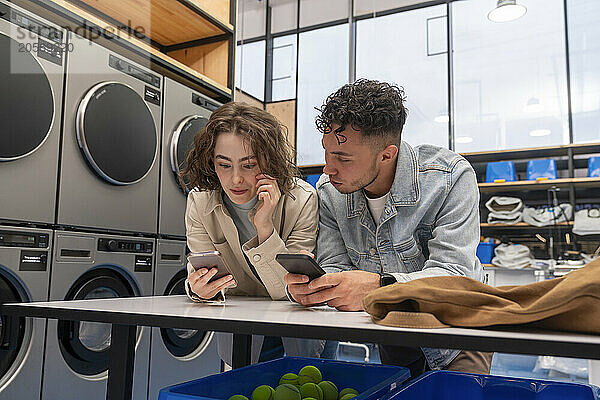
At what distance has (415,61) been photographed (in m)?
5.83

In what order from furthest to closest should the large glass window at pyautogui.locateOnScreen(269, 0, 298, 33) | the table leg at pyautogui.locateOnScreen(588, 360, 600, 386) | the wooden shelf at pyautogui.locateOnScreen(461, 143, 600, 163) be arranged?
the large glass window at pyautogui.locateOnScreen(269, 0, 298, 33) < the wooden shelf at pyautogui.locateOnScreen(461, 143, 600, 163) < the table leg at pyautogui.locateOnScreen(588, 360, 600, 386)

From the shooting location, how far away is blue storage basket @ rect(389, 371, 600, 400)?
0.93 m

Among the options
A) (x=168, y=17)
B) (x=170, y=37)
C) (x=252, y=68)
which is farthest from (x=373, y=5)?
(x=168, y=17)

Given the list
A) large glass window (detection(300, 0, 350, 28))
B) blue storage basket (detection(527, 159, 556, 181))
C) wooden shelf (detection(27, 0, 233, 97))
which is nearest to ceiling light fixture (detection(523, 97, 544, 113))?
blue storage basket (detection(527, 159, 556, 181))

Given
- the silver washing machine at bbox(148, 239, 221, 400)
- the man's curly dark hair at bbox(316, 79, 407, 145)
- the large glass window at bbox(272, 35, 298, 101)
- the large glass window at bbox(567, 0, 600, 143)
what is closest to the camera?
the man's curly dark hair at bbox(316, 79, 407, 145)

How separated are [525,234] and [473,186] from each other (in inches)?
162

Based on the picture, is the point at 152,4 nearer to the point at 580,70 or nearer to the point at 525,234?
the point at 525,234

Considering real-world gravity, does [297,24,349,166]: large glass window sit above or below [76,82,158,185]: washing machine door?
above

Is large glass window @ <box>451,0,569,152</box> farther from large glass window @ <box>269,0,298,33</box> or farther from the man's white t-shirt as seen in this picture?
the man's white t-shirt

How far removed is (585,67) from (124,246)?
16.1ft

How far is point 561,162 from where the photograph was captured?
5.19 m

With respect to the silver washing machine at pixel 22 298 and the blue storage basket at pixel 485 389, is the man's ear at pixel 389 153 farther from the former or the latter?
the silver washing machine at pixel 22 298

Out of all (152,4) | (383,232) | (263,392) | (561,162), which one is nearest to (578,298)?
(263,392)

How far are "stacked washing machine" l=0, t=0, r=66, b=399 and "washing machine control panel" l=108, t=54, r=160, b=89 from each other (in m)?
0.33
